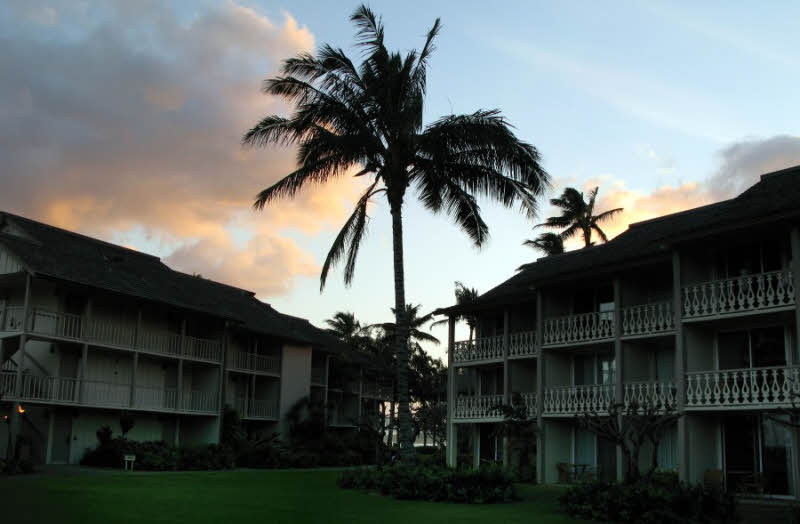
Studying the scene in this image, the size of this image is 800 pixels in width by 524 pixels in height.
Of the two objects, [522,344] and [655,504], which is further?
[522,344]

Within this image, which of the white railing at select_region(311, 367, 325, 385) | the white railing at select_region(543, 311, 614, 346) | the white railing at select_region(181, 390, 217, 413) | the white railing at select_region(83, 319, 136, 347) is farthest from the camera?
the white railing at select_region(311, 367, 325, 385)

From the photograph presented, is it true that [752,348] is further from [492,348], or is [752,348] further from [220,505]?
[220,505]

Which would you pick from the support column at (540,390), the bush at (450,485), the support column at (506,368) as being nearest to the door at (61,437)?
the bush at (450,485)

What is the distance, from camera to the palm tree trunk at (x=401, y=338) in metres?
22.5

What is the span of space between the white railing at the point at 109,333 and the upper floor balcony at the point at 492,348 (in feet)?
44.2

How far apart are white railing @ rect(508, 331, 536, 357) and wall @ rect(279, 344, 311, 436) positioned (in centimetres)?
1749

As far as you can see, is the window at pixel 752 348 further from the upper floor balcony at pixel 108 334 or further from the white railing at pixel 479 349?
the upper floor balcony at pixel 108 334

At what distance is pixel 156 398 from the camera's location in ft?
113

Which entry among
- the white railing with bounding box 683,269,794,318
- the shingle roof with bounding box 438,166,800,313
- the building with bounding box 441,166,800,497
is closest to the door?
the building with bounding box 441,166,800,497

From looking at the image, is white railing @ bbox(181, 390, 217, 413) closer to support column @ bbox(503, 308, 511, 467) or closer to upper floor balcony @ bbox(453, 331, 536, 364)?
upper floor balcony @ bbox(453, 331, 536, 364)

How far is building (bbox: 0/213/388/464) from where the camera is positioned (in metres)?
29.5

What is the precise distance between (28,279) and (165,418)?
10887 mm

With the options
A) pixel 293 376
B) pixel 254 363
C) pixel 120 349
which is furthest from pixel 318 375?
pixel 120 349

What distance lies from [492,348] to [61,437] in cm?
1686
